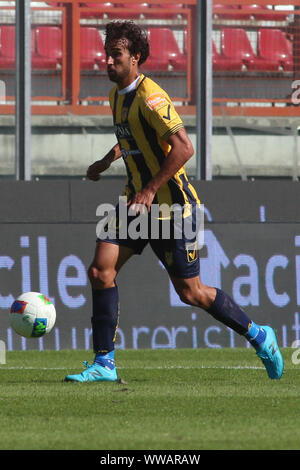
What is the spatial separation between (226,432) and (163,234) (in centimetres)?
200

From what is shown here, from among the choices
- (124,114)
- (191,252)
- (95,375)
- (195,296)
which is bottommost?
(95,375)

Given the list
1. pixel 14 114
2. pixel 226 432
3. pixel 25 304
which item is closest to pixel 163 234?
pixel 25 304

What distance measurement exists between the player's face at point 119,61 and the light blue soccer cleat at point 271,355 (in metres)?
1.69

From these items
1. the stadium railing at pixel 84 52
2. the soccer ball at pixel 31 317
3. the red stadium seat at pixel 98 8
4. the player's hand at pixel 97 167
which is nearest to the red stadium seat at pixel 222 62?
the stadium railing at pixel 84 52

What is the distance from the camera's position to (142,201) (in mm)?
5789

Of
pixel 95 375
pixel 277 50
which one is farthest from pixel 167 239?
pixel 277 50

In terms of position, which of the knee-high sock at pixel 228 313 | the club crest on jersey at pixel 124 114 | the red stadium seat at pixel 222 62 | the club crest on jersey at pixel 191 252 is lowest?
the knee-high sock at pixel 228 313

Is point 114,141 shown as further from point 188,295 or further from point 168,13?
point 188,295

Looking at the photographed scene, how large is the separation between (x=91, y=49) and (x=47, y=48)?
42cm

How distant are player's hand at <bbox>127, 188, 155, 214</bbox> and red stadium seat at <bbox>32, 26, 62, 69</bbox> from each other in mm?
4068

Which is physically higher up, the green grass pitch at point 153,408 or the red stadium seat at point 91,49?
the red stadium seat at point 91,49

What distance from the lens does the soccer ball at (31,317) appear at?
6.61 metres

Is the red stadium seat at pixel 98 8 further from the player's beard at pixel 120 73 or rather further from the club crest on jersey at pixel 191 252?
the club crest on jersey at pixel 191 252

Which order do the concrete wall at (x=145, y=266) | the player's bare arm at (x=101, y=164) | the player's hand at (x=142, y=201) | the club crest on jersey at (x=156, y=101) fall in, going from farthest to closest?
the concrete wall at (x=145, y=266) → the player's bare arm at (x=101, y=164) → the club crest on jersey at (x=156, y=101) → the player's hand at (x=142, y=201)
